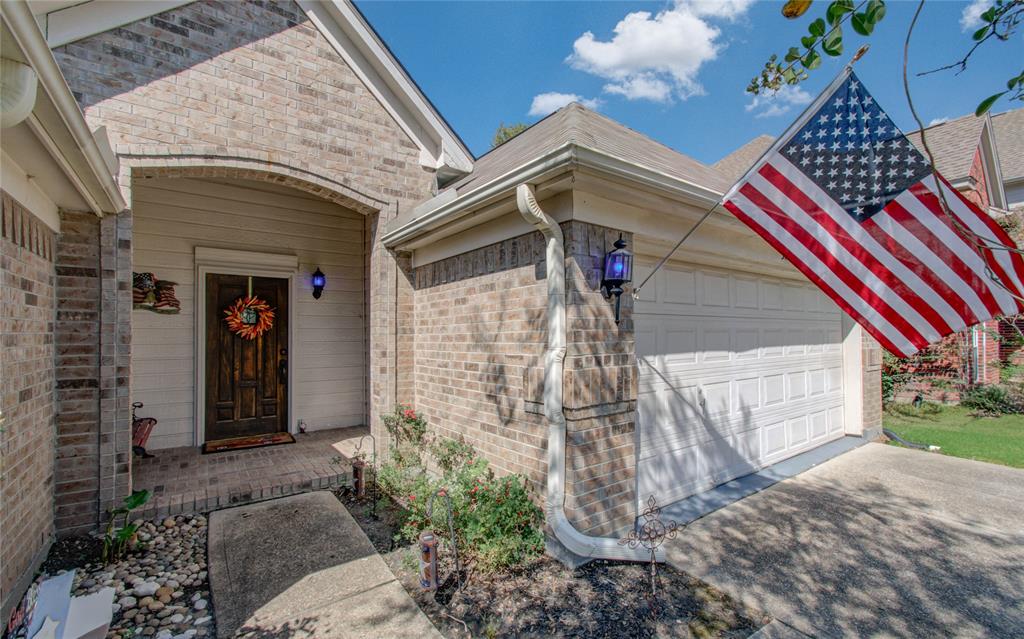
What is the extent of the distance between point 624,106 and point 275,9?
32.5 feet

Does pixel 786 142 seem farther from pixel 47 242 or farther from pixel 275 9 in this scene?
pixel 47 242

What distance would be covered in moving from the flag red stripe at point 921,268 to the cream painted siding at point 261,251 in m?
6.46

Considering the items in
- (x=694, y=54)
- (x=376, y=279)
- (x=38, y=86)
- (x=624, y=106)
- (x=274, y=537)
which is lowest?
(x=274, y=537)

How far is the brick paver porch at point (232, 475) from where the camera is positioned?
439cm

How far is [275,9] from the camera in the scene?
15.8ft

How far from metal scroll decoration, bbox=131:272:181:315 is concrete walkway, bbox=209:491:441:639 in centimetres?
286

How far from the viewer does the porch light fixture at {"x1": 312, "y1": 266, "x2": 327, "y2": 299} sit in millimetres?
6695

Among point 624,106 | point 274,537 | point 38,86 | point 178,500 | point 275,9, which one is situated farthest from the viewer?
point 624,106

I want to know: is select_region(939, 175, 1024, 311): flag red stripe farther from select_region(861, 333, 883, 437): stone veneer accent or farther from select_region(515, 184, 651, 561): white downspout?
select_region(861, 333, 883, 437): stone veneer accent

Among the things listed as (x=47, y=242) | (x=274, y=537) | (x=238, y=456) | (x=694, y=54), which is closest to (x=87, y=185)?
(x=47, y=242)

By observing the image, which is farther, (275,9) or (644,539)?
(275,9)

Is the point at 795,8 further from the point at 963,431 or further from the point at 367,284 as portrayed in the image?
the point at 963,431

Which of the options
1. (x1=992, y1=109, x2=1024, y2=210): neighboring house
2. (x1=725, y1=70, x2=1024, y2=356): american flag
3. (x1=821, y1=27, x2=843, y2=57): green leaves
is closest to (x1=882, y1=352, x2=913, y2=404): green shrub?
(x1=992, y1=109, x2=1024, y2=210): neighboring house

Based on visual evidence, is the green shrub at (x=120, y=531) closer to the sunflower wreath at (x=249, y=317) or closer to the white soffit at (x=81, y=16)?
the sunflower wreath at (x=249, y=317)
